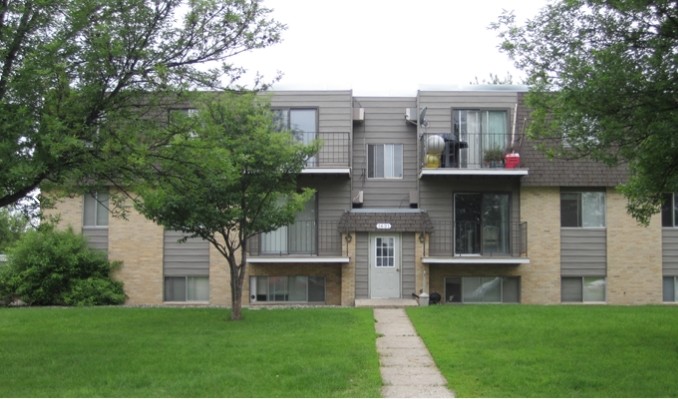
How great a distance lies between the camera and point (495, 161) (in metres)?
23.5

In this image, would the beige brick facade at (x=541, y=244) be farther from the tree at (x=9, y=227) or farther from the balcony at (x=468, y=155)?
the tree at (x=9, y=227)

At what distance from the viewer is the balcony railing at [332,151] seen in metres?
23.5

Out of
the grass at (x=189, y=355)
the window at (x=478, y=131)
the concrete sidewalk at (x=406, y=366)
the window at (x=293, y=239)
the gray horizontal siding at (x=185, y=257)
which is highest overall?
the window at (x=478, y=131)

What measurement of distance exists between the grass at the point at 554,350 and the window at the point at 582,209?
15.5 ft

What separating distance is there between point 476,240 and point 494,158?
2538 millimetres

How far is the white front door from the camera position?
23750 mm

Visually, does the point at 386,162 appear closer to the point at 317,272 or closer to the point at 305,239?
the point at 305,239

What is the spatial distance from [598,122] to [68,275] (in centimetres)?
1666

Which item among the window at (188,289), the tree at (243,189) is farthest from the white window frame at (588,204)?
the window at (188,289)

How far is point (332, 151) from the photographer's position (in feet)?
77.6

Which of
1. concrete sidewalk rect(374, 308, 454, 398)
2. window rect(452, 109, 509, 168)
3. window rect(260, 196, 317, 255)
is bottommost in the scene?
concrete sidewalk rect(374, 308, 454, 398)

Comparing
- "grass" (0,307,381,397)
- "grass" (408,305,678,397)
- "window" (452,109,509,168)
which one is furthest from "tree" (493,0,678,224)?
"window" (452,109,509,168)

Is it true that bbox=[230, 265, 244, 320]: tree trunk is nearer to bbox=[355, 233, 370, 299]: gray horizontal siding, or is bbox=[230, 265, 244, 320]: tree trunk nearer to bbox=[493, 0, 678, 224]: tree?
bbox=[355, 233, 370, 299]: gray horizontal siding

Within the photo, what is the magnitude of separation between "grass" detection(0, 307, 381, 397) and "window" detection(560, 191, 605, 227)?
27.2 ft
